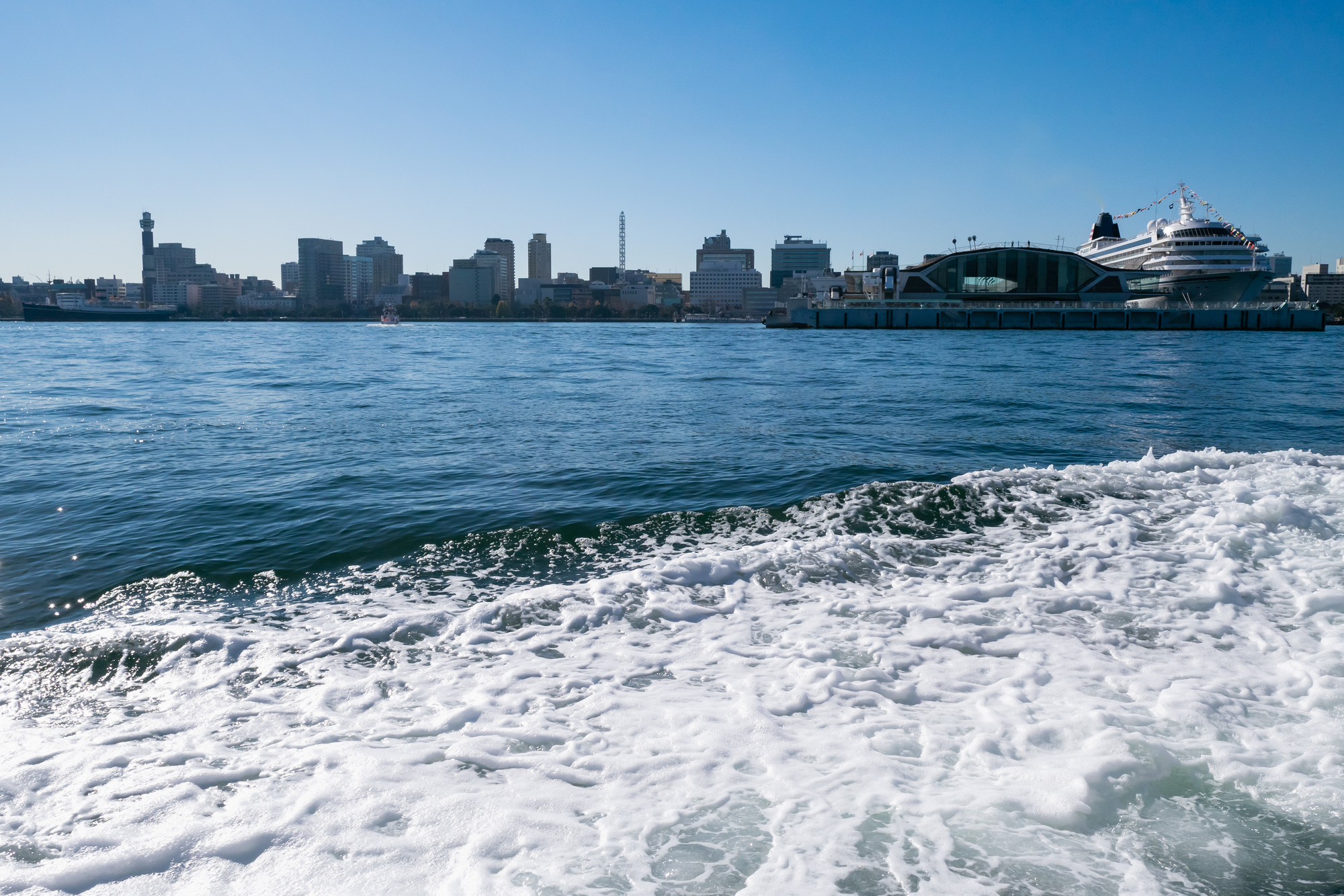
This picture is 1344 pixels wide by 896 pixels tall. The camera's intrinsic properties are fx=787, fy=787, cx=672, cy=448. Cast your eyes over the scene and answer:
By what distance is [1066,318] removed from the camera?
250 feet

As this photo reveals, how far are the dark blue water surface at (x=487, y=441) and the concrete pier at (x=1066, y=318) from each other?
44569 mm

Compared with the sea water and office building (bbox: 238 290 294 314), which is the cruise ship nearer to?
the sea water

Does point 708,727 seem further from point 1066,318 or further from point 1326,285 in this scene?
point 1326,285

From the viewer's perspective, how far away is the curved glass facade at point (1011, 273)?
84000mm

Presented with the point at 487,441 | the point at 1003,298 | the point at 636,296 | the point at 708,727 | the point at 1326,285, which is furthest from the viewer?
the point at 636,296

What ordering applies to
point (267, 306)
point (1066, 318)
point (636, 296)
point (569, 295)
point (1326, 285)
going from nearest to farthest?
point (1066, 318), point (1326, 285), point (569, 295), point (267, 306), point (636, 296)

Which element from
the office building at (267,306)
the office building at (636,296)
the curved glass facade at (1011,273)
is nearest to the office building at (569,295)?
the office building at (636,296)

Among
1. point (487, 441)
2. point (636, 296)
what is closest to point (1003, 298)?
point (487, 441)

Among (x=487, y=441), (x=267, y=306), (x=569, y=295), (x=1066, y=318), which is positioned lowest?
(x=487, y=441)

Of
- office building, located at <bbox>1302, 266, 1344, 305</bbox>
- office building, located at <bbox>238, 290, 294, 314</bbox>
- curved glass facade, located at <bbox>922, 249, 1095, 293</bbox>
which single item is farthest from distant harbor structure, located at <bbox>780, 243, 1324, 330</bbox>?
office building, located at <bbox>238, 290, 294, 314</bbox>

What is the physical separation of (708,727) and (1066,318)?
82815 mm

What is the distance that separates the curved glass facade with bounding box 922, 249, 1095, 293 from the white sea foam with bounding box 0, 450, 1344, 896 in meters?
84.7

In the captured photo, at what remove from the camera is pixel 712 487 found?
9438mm

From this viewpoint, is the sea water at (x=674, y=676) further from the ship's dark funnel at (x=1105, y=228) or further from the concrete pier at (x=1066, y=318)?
the ship's dark funnel at (x=1105, y=228)
